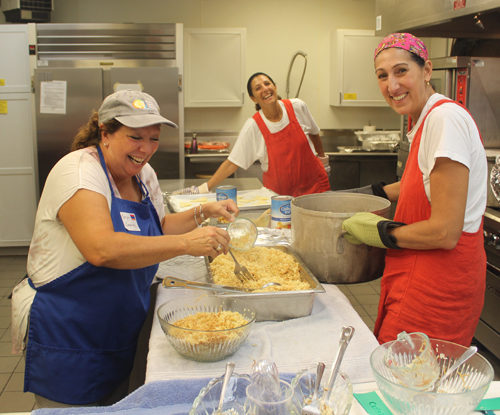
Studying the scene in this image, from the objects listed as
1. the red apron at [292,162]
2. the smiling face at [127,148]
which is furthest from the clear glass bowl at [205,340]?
the red apron at [292,162]

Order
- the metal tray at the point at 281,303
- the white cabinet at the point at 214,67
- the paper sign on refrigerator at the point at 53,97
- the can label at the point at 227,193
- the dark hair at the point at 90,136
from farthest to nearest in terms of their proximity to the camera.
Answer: the white cabinet at the point at 214,67 → the paper sign on refrigerator at the point at 53,97 → the can label at the point at 227,193 → the dark hair at the point at 90,136 → the metal tray at the point at 281,303

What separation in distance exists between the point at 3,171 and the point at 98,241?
13.9ft

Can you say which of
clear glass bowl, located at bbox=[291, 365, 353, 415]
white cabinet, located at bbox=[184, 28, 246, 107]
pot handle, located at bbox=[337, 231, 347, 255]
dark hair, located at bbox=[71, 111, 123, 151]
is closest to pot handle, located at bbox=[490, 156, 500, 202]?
pot handle, located at bbox=[337, 231, 347, 255]

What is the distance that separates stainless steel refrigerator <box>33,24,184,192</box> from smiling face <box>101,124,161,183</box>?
332 centimetres

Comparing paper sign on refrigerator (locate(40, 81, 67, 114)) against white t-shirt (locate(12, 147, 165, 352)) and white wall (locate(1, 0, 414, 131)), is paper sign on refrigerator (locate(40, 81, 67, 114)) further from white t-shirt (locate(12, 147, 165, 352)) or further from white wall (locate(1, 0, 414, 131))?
white t-shirt (locate(12, 147, 165, 352))

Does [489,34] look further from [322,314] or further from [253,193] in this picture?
[322,314]

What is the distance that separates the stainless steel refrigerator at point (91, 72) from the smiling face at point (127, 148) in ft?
10.9

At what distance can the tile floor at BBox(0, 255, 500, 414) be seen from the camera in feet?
8.06

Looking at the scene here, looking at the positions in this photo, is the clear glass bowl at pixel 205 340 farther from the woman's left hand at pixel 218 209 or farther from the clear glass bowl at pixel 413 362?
the woman's left hand at pixel 218 209

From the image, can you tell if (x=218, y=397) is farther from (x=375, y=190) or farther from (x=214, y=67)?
(x=214, y=67)

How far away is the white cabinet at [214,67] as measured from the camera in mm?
5203

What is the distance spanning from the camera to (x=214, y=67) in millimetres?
5301

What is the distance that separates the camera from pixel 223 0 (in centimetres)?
554

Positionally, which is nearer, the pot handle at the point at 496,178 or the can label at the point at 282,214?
the can label at the point at 282,214
